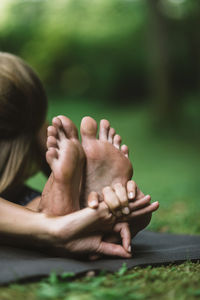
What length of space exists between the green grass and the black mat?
0.04 metres

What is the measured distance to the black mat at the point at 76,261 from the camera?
1265 millimetres

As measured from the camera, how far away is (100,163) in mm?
1560

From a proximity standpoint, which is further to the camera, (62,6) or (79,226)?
(62,6)

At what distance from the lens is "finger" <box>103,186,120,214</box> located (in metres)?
1.42

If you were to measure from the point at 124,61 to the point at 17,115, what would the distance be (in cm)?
998

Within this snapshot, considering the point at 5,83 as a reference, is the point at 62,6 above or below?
above

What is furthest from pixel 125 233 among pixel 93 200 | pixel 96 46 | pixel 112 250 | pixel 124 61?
pixel 96 46

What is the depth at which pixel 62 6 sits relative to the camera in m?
13.0

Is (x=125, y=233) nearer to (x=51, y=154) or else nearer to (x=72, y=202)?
(x=72, y=202)

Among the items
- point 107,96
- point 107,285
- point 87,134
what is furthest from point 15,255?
point 107,96

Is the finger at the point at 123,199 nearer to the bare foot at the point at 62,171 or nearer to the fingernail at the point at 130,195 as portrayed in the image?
the fingernail at the point at 130,195

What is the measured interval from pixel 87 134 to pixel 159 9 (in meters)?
7.19

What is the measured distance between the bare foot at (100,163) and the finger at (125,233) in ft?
0.51

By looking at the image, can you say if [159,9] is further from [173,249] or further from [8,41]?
[173,249]
